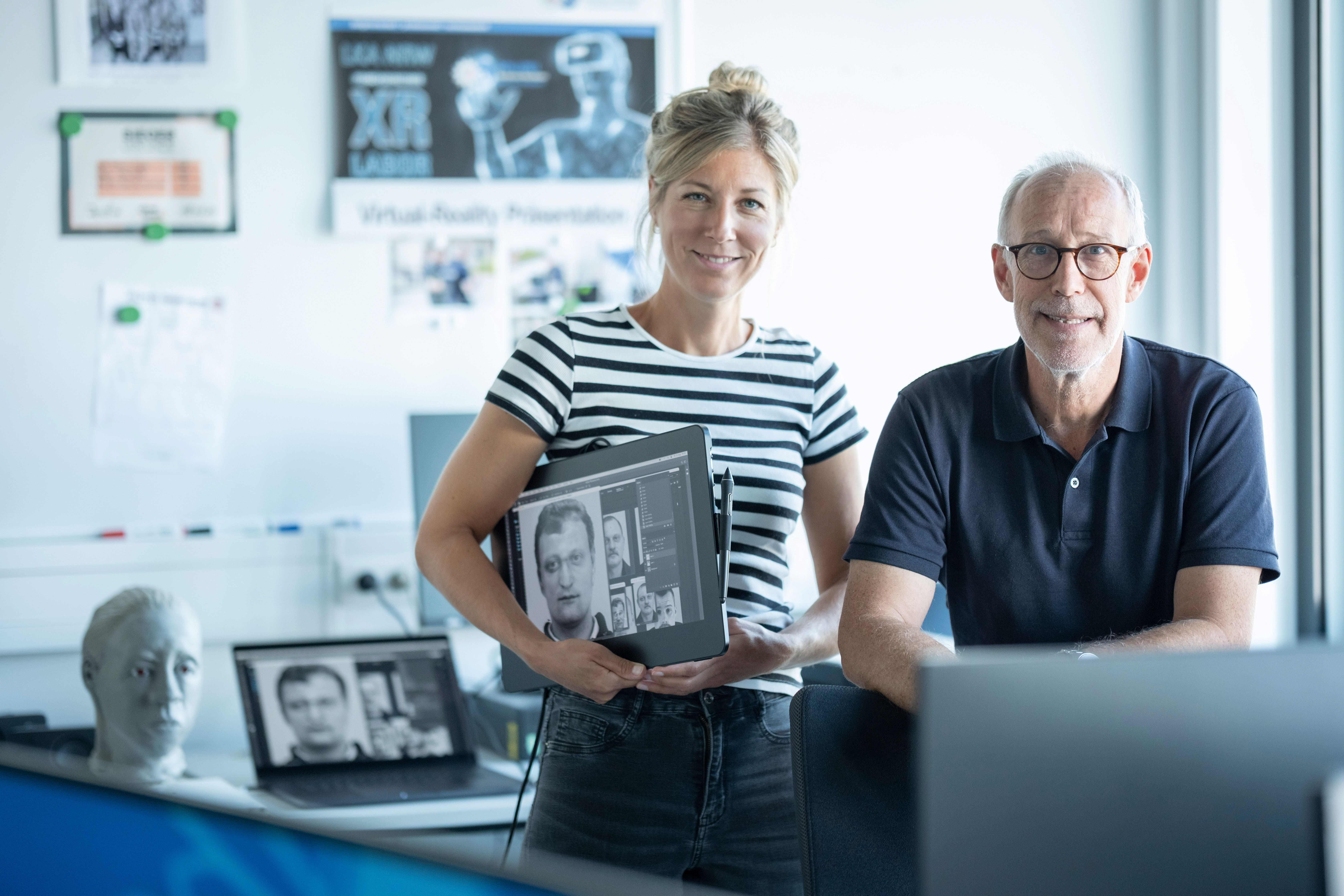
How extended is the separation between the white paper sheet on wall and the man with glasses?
1.78 metres

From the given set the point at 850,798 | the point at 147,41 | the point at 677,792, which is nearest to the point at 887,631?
the point at 850,798

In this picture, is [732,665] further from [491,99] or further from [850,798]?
[491,99]

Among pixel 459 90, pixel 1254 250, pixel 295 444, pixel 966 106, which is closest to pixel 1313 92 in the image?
pixel 1254 250

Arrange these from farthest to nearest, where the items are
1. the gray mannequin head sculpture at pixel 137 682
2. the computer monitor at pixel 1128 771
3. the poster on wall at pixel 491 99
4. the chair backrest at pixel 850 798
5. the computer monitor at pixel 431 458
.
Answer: the poster on wall at pixel 491 99, the computer monitor at pixel 431 458, the gray mannequin head sculpture at pixel 137 682, the chair backrest at pixel 850 798, the computer monitor at pixel 1128 771

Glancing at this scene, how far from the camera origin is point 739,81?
4.24 feet

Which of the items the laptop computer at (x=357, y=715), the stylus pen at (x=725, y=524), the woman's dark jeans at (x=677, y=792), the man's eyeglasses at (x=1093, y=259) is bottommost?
the laptop computer at (x=357, y=715)

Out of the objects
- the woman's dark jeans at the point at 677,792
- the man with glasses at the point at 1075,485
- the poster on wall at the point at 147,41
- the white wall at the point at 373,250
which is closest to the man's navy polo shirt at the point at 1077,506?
the man with glasses at the point at 1075,485

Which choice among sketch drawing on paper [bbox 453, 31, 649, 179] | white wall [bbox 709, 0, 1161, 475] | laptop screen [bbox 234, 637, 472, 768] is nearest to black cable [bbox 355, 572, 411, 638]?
laptop screen [bbox 234, 637, 472, 768]

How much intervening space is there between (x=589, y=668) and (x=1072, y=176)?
688 millimetres

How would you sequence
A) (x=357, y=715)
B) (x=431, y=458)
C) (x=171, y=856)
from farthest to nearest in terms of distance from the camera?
(x=431, y=458)
(x=357, y=715)
(x=171, y=856)

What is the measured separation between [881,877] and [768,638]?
255 millimetres

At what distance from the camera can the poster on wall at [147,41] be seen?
96.0 inches

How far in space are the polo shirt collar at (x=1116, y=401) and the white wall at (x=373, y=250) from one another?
3.45 feet

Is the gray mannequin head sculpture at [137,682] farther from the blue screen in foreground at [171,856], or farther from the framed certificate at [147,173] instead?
the blue screen in foreground at [171,856]
